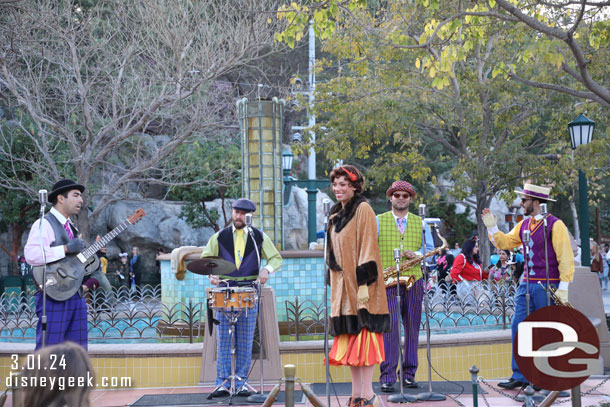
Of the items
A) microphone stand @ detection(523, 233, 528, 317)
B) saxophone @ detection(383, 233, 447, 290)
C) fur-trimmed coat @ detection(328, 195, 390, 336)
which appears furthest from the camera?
saxophone @ detection(383, 233, 447, 290)

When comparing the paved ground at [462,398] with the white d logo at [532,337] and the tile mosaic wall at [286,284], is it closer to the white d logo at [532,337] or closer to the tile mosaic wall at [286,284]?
the white d logo at [532,337]

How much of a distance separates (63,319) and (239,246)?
194 centimetres

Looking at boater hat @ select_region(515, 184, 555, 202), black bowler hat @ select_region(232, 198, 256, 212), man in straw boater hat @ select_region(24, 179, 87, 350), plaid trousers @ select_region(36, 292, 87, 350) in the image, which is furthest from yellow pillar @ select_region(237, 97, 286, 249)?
boater hat @ select_region(515, 184, 555, 202)

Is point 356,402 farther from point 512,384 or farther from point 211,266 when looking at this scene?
point 512,384

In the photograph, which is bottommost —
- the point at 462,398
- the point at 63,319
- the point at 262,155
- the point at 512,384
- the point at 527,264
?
the point at 462,398

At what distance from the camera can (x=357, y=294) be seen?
6.37m

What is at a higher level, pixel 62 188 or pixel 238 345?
pixel 62 188

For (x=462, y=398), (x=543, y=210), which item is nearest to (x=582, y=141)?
(x=543, y=210)

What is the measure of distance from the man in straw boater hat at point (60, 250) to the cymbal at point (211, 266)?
1111 millimetres

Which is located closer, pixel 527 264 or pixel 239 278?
pixel 527 264

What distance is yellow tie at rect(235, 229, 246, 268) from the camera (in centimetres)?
797

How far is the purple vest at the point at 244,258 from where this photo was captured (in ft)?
26.1

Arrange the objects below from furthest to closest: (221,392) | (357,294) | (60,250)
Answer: (221,392), (60,250), (357,294)

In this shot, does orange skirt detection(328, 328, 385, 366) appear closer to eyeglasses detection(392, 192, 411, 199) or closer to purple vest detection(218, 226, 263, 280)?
purple vest detection(218, 226, 263, 280)
